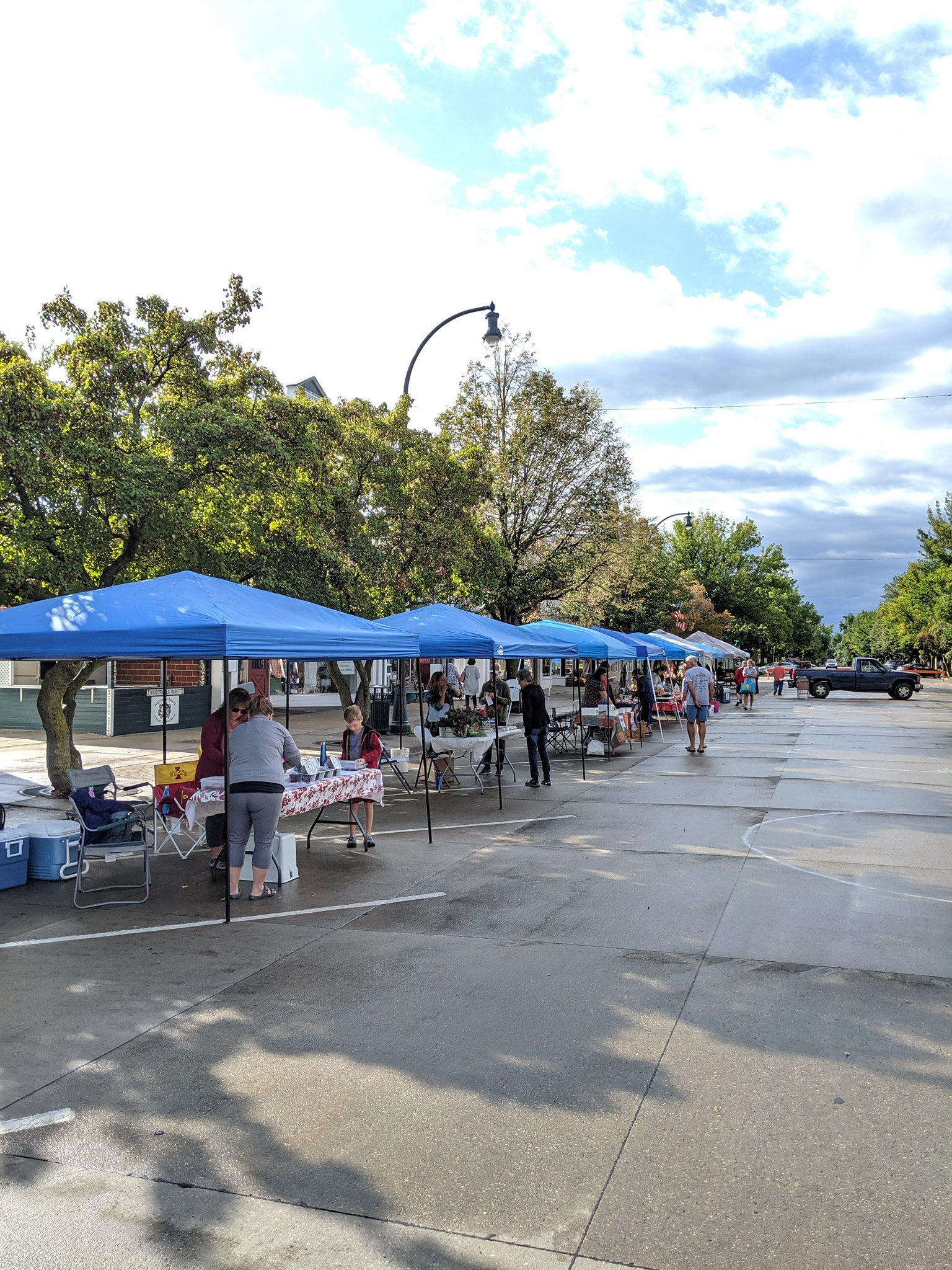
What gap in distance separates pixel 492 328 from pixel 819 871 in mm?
13175

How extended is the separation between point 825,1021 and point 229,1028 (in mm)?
3089

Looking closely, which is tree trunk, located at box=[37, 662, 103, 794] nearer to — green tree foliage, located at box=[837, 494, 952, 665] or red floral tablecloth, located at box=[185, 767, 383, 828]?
red floral tablecloth, located at box=[185, 767, 383, 828]

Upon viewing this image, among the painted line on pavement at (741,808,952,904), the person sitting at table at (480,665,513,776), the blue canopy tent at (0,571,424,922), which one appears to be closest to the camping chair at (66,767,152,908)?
the blue canopy tent at (0,571,424,922)

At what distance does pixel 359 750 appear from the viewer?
10141 mm

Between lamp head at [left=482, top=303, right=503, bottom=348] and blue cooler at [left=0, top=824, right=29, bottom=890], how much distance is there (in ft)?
43.0

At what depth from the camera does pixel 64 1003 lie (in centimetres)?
535

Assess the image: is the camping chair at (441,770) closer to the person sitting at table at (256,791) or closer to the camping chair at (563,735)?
the camping chair at (563,735)

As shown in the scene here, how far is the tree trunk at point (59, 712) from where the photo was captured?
12.2m

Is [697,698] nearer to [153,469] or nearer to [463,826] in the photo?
[463,826]

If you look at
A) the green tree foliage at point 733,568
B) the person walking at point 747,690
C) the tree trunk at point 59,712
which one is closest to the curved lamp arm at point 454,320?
the tree trunk at point 59,712

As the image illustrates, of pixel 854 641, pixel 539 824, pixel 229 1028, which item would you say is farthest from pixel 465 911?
pixel 854 641

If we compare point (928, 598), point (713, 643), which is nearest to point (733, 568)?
point (928, 598)

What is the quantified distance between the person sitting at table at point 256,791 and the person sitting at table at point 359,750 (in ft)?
6.35

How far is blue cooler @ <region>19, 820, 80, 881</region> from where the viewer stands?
27.5 ft
